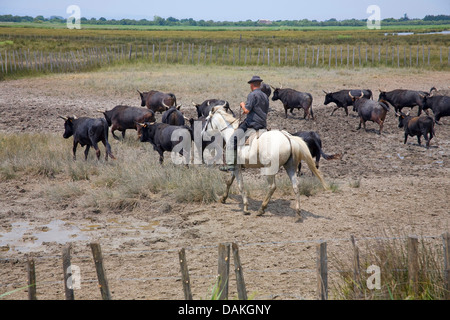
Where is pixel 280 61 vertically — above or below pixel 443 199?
above

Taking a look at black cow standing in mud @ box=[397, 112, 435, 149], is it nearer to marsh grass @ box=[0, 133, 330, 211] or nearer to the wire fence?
marsh grass @ box=[0, 133, 330, 211]

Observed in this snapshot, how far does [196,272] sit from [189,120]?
21.7 ft

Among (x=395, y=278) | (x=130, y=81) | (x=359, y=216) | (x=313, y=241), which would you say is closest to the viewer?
(x=395, y=278)

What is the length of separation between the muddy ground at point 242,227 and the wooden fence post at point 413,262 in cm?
67

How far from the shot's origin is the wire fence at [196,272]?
625 centimetres

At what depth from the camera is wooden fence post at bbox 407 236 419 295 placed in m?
4.90

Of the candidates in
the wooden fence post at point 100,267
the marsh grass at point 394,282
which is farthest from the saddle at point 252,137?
the wooden fence post at point 100,267

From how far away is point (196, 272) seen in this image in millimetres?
6980

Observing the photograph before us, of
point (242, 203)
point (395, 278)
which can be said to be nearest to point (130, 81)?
point (242, 203)

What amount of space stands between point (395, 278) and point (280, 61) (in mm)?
34089

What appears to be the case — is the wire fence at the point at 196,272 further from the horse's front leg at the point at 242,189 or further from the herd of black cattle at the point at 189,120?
the herd of black cattle at the point at 189,120

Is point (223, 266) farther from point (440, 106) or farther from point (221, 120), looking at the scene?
point (440, 106)

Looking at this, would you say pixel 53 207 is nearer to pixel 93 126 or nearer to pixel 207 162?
pixel 93 126
